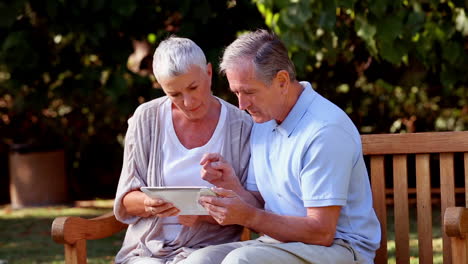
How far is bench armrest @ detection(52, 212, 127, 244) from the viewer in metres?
3.49

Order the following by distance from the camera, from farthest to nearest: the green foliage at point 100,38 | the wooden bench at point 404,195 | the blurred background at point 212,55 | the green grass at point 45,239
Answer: the green foliage at point 100,38, the green grass at point 45,239, the blurred background at point 212,55, the wooden bench at point 404,195

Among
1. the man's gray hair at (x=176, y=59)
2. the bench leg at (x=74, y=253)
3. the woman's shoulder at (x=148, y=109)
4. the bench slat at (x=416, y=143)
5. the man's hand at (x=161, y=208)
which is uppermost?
the man's gray hair at (x=176, y=59)

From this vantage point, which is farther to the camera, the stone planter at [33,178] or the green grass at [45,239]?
the stone planter at [33,178]

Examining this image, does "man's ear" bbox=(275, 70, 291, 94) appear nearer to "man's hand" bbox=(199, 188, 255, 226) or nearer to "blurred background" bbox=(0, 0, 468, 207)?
"man's hand" bbox=(199, 188, 255, 226)

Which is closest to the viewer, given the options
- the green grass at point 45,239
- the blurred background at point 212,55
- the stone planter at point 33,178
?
the blurred background at point 212,55


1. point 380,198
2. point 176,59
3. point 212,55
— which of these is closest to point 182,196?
point 176,59

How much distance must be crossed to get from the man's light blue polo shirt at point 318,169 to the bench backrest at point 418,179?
285 millimetres

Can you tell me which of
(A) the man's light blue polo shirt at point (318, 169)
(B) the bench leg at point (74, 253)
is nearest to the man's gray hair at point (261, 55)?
(A) the man's light blue polo shirt at point (318, 169)

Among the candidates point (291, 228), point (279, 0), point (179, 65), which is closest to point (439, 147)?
point (291, 228)

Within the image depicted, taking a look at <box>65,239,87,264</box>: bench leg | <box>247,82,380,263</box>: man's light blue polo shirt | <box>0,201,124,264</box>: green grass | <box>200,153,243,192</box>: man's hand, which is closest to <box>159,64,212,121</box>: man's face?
<box>200,153,243,192</box>: man's hand

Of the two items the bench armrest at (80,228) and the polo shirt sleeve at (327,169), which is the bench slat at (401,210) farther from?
the bench armrest at (80,228)

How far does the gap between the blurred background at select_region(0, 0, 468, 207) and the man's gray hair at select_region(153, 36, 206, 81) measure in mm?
2264

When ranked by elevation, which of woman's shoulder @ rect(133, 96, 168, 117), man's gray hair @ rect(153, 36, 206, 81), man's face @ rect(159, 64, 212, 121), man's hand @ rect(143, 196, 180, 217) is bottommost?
man's hand @ rect(143, 196, 180, 217)

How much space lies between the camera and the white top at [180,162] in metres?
3.71
